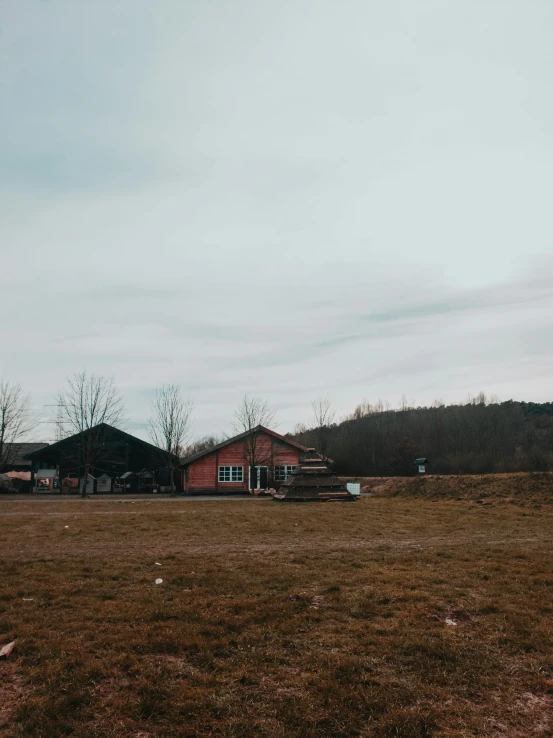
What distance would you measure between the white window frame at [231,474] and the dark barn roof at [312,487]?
44.6 feet

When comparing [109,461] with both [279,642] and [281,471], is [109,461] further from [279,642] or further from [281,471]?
[279,642]

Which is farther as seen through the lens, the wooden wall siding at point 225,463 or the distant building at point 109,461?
the distant building at point 109,461

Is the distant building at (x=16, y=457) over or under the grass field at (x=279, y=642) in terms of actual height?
over

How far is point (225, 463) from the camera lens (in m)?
45.6

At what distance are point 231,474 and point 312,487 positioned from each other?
16043 mm

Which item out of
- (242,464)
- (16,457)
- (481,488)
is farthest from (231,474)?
(16,457)

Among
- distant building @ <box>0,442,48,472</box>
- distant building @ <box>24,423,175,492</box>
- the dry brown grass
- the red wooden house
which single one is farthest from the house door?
distant building @ <box>0,442,48,472</box>

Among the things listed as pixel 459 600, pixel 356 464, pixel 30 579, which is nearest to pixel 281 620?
pixel 459 600

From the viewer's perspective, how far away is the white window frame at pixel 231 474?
45.4 m

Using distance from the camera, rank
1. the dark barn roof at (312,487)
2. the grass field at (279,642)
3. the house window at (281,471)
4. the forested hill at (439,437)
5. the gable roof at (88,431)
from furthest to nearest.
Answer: the forested hill at (439,437) → the gable roof at (88,431) → the house window at (281,471) → the dark barn roof at (312,487) → the grass field at (279,642)

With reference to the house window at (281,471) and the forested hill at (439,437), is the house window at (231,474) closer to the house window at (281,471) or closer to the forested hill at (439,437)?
the house window at (281,471)

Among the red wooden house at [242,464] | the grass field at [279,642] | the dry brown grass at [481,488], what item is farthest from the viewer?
the red wooden house at [242,464]

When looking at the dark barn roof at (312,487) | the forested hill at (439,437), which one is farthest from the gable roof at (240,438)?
the dark barn roof at (312,487)

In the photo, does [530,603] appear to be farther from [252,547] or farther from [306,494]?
[306,494]
